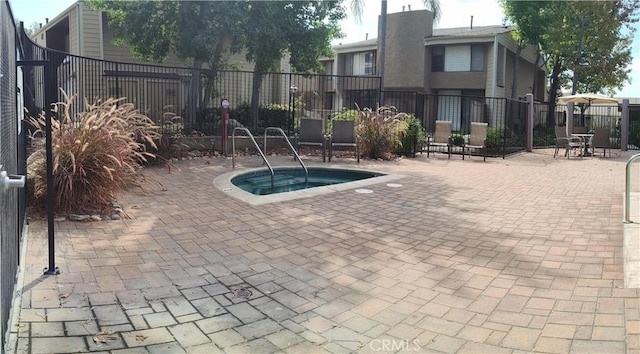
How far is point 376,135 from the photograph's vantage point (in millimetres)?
12117

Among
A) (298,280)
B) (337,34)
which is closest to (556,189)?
(298,280)

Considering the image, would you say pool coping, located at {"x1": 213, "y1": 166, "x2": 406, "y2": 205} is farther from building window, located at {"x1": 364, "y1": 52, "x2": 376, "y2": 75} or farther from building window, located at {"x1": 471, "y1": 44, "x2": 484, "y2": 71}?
building window, located at {"x1": 364, "y1": 52, "x2": 376, "y2": 75}

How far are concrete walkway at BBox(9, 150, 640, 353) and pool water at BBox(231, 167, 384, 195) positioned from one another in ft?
7.17

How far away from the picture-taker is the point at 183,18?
45.3 ft

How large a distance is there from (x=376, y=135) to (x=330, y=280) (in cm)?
858

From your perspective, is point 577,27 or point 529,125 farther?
point 577,27

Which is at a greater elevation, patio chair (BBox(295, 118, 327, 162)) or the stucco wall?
the stucco wall

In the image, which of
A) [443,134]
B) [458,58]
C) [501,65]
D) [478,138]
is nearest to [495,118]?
[501,65]

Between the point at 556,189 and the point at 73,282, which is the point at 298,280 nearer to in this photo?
the point at 73,282

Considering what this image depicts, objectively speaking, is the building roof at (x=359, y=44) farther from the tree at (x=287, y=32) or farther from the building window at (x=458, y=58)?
the tree at (x=287, y=32)

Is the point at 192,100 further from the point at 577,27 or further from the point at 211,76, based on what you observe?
the point at 577,27

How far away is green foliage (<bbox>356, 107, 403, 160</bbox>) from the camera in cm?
1213

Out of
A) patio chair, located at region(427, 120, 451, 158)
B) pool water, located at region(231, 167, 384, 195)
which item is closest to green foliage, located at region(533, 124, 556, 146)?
patio chair, located at region(427, 120, 451, 158)

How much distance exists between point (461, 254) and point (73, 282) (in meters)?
3.32
